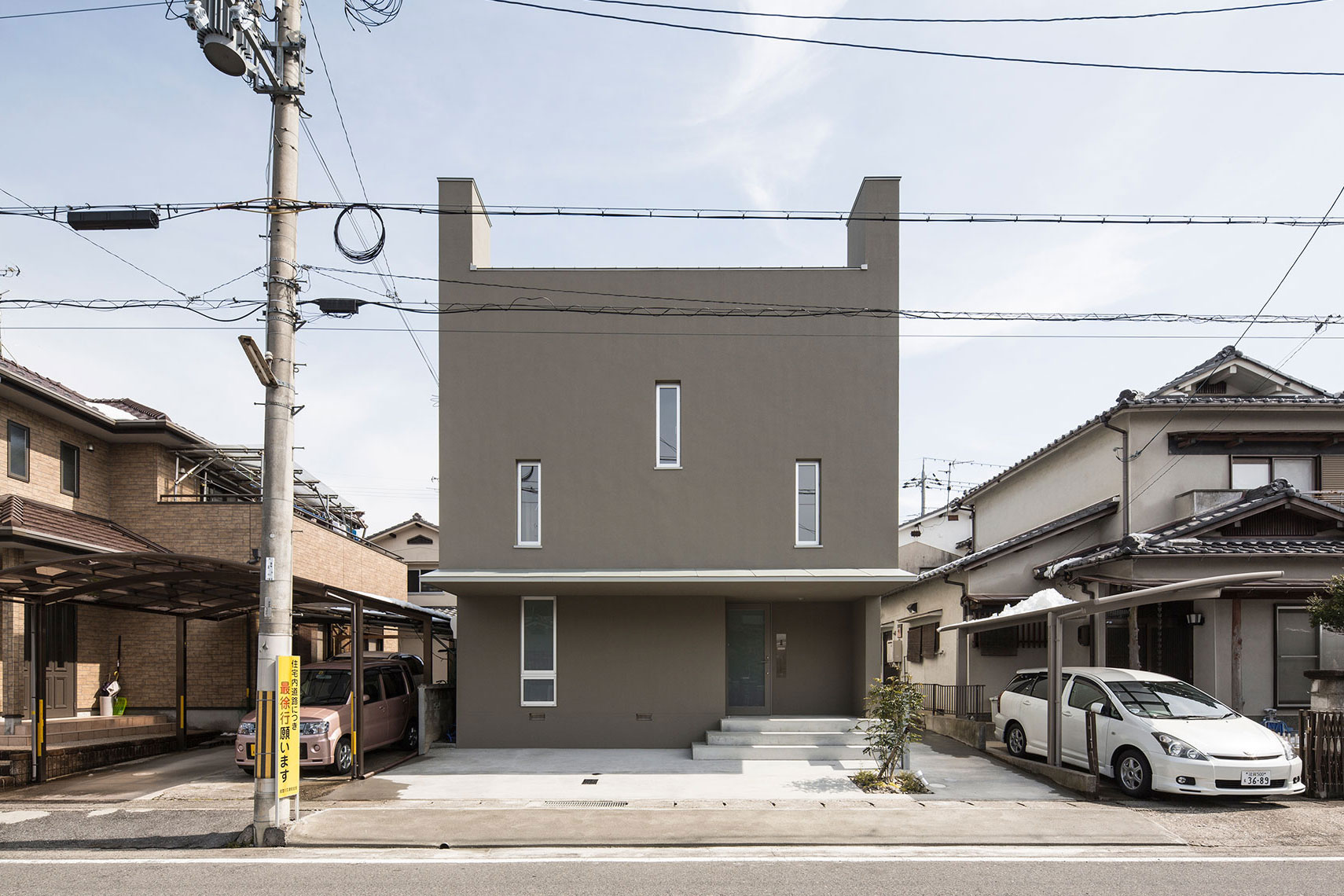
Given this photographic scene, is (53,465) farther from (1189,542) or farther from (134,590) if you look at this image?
(1189,542)

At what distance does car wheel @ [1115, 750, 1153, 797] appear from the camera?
1159 cm

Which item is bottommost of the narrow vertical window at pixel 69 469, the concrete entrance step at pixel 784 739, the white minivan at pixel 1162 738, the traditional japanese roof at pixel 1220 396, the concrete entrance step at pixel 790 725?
the concrete entrance step at pixel 784 739

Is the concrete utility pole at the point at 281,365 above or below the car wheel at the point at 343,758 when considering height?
above

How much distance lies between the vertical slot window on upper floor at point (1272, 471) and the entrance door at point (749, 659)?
34.6ft

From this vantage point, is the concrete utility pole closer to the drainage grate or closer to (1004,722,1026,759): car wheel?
the drainage grate

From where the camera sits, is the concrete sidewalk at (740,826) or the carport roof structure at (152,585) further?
the carport roof structure at (152,585)

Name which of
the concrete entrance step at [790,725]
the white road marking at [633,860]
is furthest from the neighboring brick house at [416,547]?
the white road marking at [633,860]

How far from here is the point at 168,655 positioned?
18.9 m

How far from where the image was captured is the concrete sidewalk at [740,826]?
375 inches

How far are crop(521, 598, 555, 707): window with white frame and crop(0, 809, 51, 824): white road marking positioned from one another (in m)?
6.72

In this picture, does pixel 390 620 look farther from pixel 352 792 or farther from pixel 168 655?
pixel 352 792

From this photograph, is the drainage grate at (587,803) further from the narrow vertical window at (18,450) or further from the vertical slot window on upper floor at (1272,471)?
the vertical slot window on upper floor at (1272,471)

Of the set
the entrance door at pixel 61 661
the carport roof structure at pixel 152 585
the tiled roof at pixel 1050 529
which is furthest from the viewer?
the tiled roof at pixel 1050 529

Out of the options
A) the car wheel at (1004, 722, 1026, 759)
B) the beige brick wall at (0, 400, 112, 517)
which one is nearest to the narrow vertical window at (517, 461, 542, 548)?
the car wheel at (1004, 722, 1026, 759)
